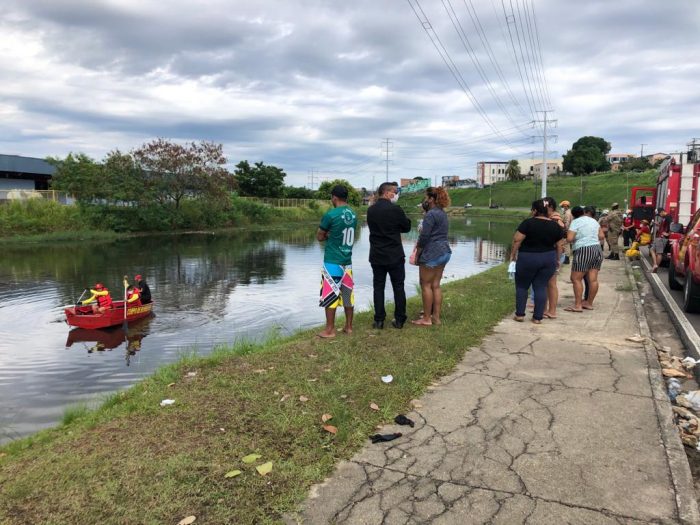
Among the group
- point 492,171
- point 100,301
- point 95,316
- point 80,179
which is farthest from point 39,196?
point 492,171

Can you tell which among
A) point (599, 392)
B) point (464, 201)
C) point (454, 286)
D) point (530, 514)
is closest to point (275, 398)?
point (530, 514)

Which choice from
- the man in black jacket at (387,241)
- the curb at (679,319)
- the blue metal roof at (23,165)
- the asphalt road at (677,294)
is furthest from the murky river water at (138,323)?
the blue metal roof at (23,165)

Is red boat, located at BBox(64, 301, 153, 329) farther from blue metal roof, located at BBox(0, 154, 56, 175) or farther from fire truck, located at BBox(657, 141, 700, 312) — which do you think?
blue metal roof, located at BBox(0, 154, 56, 175)

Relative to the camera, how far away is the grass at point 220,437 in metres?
2.95

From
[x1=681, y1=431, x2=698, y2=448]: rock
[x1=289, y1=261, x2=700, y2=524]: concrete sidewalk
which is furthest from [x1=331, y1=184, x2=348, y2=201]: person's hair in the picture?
[x1=681, y1=431, x2=698, y2=448]: rock

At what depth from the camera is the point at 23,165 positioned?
154 ft

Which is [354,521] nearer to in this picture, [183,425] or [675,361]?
[183,425]

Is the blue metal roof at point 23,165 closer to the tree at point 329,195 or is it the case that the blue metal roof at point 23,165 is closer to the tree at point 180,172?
the tree at point 180,172

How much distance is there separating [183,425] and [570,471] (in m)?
2.86

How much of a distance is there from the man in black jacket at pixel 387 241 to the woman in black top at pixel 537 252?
171 cm

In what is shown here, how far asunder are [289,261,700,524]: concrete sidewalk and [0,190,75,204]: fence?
41.3 m

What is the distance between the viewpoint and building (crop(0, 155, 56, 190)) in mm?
45156

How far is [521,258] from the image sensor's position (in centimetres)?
725

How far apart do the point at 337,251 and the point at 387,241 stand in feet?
2.40
